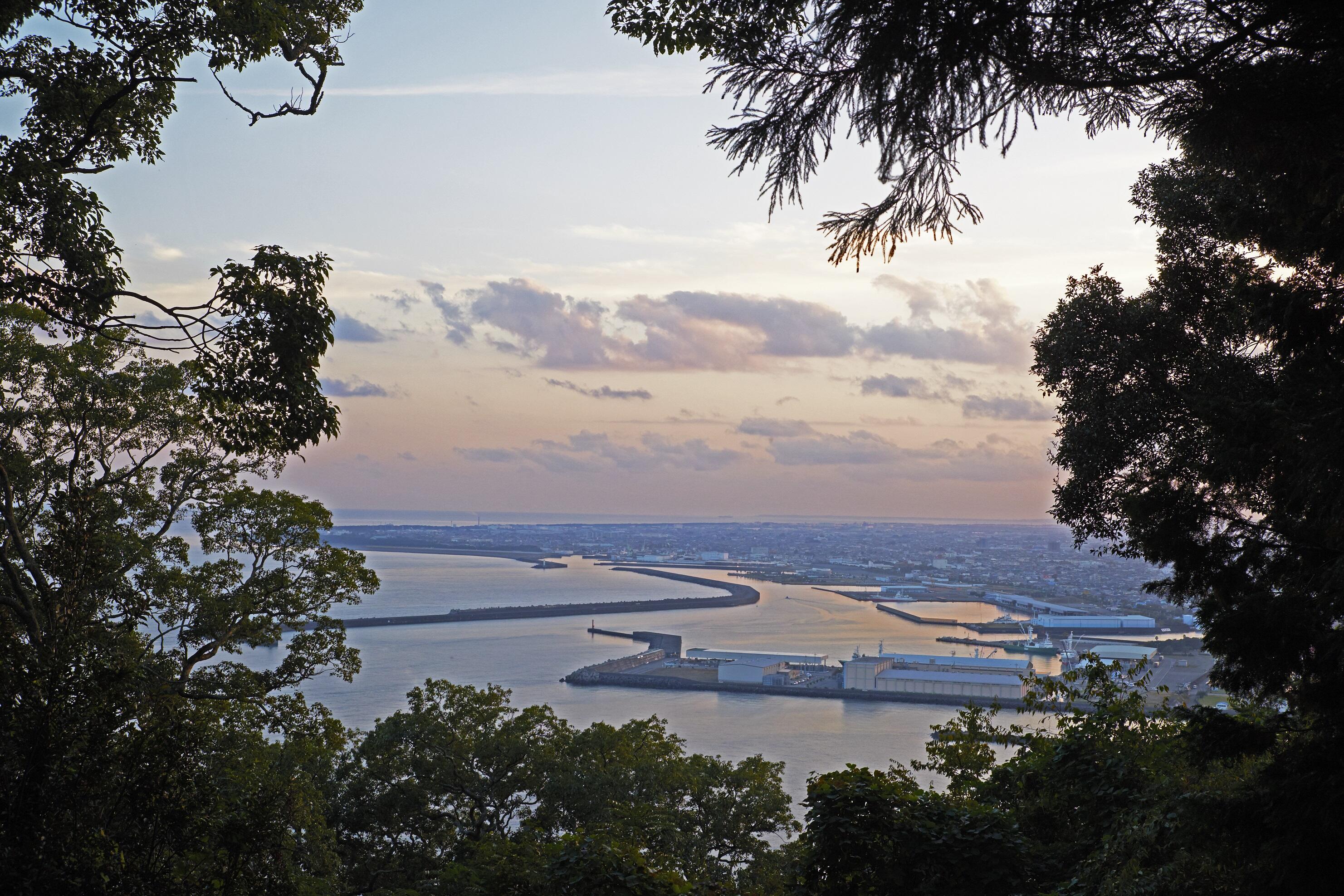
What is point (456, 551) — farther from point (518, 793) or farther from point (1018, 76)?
point (1018, 76)

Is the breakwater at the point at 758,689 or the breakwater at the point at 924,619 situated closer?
the breakwater at the point at 758,689

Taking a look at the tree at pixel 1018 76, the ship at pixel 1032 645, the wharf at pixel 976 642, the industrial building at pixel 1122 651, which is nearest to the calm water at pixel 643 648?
the wharf at pixel 976 642

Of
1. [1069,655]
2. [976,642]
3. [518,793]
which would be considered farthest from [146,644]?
[976,642]

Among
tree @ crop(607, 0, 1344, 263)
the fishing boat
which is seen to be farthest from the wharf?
tree @ crop(607, 0, 1344, 263)

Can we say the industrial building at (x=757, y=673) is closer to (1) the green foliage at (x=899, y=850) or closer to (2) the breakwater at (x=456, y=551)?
(1) the green foliage at (x=899, y=850)

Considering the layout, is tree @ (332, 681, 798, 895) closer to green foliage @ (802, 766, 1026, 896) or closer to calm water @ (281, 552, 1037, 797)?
green foliage @ (802, 766, 1026, 896)
